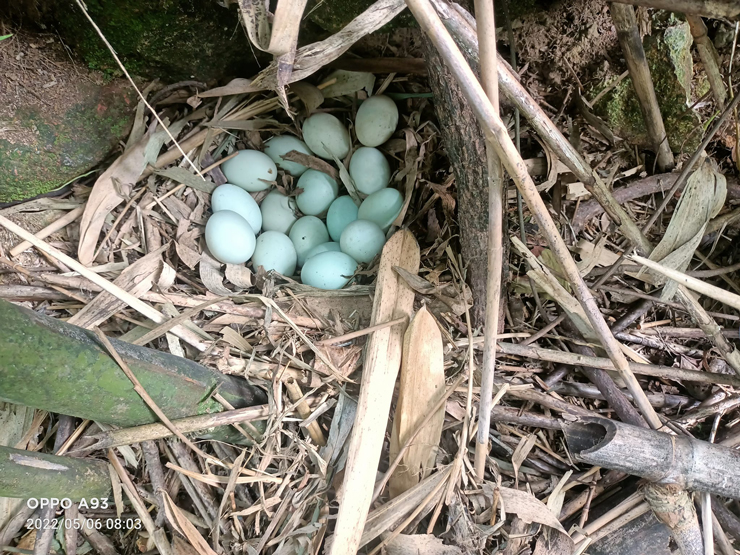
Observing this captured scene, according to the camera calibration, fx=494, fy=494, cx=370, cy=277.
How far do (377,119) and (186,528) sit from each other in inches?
46.6

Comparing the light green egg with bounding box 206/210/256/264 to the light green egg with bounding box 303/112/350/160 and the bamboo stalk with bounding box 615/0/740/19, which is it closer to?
the light green egg with bounding box 303/112/350/160

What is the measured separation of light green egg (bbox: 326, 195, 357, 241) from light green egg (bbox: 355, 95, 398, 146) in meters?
0.21

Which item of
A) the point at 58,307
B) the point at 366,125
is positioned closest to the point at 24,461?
the point at 58,307

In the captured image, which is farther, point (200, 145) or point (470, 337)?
point (200, 145)

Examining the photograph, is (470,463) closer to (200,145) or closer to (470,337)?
(470,337)

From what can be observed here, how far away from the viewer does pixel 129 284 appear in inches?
50.7

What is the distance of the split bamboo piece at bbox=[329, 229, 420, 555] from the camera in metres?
1.02

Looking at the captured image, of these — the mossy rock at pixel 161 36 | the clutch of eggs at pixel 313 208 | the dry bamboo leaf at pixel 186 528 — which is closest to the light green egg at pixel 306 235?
the clutch of eggs at pixel 313 208

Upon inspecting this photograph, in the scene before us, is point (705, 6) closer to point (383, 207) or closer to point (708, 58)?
point (708, 58)

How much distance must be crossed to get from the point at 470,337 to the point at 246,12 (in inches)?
31.3

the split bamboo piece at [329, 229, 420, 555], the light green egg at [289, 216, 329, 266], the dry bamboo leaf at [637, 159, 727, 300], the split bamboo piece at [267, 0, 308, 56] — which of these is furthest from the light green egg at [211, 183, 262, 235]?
the dry bamboo leaf at [637, 159, 727, 300]
